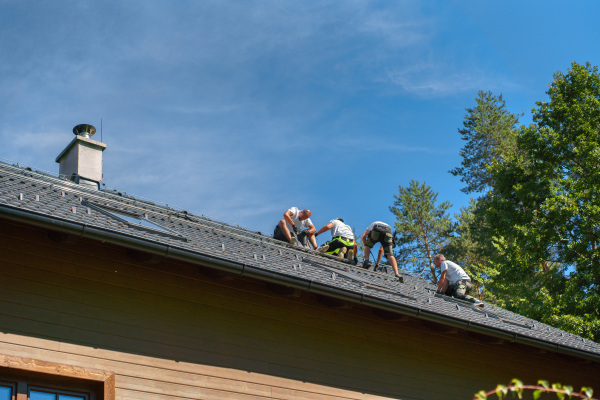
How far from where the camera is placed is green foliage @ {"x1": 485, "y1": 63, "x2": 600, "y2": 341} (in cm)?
2020

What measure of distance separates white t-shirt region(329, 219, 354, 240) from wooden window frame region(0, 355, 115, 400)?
7454 millimetres

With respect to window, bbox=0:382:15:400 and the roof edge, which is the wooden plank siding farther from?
the roof edge

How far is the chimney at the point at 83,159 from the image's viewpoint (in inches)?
502

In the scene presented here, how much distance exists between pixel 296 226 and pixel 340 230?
0.87 meters

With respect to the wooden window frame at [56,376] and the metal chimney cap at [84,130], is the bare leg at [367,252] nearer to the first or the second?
the metal chimney cap at [84,130]

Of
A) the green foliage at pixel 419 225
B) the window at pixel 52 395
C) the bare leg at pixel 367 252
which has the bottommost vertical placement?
the window at pixel 52 395

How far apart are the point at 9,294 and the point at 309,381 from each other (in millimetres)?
3521

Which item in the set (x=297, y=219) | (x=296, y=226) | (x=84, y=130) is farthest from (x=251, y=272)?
(x=84, y=130)

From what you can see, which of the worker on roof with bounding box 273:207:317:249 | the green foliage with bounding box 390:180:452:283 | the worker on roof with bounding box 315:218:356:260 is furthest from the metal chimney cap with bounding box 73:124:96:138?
the green foliage with bounding box 390:180:452:283

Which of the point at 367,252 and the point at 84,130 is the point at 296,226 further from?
the point at 84,130

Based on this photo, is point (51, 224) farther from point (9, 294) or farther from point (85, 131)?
point (85, 131)

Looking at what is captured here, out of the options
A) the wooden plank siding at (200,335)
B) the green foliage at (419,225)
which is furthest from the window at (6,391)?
the green foliage at (419,225)

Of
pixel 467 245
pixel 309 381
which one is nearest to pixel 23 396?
pixel 309 381

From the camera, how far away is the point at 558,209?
20.7 meters
